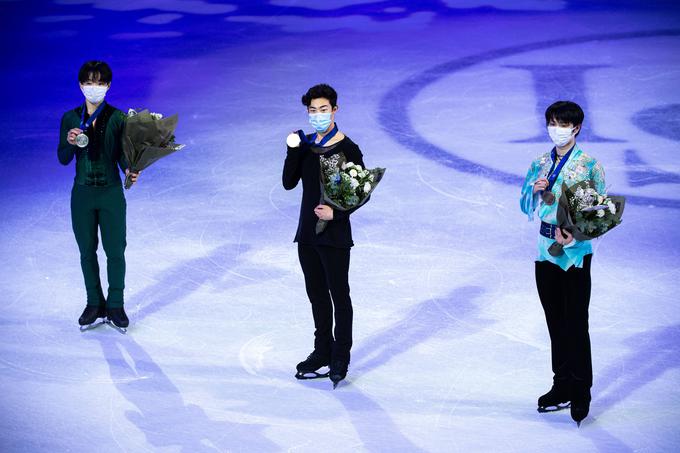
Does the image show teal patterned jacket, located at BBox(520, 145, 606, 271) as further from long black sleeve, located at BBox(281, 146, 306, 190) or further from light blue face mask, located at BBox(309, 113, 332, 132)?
long black sleeve, located at BBox(281, 146, 306, 190)

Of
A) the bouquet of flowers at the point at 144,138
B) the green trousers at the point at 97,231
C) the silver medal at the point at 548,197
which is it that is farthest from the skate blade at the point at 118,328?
the silver medal at the point at 548,197

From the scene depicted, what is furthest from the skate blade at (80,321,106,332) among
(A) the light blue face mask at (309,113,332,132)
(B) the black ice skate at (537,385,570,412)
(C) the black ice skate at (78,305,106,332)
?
(B) the black ice skate at (537,385,570,412)

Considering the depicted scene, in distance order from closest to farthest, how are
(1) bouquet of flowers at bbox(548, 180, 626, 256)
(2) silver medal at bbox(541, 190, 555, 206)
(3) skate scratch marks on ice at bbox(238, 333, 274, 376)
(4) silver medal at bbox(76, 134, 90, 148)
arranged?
(1) bouquet of flowers at bbox(548, 180, 626, 256), (2) silver medal at bbox(541, 190, 555, 206), (3) skate scratch marks on ice at bbox(238, 333, 274, 376), (4) silver medal at bbox(76, 134, 90, 148)

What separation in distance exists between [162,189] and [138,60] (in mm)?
3783

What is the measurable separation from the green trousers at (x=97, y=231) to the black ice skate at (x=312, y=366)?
1414 mm

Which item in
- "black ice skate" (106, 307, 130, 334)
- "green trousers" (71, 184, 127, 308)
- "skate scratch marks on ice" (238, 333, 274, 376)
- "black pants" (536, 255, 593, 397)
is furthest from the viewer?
"black ice skate" (106, 307, 130, 334)

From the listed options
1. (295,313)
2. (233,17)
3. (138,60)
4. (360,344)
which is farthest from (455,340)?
(233,17)

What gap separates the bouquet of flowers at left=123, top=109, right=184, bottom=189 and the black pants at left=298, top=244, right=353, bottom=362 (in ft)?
3.68

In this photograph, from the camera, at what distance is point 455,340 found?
22.7 feet

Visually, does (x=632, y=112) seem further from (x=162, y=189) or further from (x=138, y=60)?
(x=138, y=60)

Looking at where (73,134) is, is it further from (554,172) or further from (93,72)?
(554,172)

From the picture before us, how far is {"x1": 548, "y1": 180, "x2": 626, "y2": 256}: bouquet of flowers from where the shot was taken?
216 inches

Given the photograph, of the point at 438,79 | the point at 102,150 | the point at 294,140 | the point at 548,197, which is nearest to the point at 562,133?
the point at 548,197

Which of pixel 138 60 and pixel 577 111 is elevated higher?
pixel 577 111
